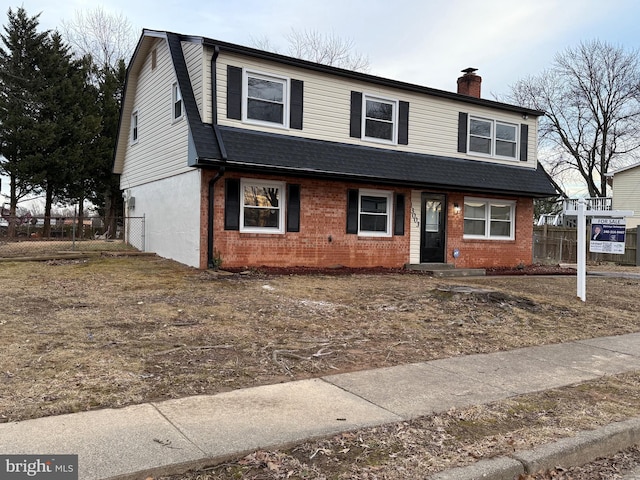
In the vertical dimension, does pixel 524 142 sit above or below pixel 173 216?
above

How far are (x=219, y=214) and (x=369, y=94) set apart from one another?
18.9ft

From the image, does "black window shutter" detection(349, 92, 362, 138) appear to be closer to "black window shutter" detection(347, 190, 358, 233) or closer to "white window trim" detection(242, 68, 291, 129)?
"black window shutter" detection(347, 190, 358, 233)

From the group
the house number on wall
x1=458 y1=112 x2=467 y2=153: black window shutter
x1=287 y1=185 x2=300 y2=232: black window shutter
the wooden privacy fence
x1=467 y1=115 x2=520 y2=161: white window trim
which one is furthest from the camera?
the wooden privacy fence

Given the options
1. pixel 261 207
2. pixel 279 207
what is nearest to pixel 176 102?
pixel 261 207

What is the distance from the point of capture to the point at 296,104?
13.7m

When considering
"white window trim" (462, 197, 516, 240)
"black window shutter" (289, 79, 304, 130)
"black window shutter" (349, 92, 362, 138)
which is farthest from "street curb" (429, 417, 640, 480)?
"white window trim" (462, 197, 516, 240)

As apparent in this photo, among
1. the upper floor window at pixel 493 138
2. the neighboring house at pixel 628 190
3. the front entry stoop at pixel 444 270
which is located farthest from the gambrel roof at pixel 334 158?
the neighboring house at pixel 628 190

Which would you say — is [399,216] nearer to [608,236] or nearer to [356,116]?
[356,116]

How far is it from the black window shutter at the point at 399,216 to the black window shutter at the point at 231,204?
16.1 ft

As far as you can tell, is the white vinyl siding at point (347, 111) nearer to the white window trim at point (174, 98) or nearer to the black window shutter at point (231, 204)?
the black window shutter at point (231, 204)

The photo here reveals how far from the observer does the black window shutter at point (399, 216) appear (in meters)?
15.2

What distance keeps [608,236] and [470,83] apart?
848 centimetres

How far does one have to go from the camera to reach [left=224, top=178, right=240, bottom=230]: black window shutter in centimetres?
1270

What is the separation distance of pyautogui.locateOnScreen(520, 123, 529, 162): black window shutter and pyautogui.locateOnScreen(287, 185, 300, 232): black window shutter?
9003 millimetres
